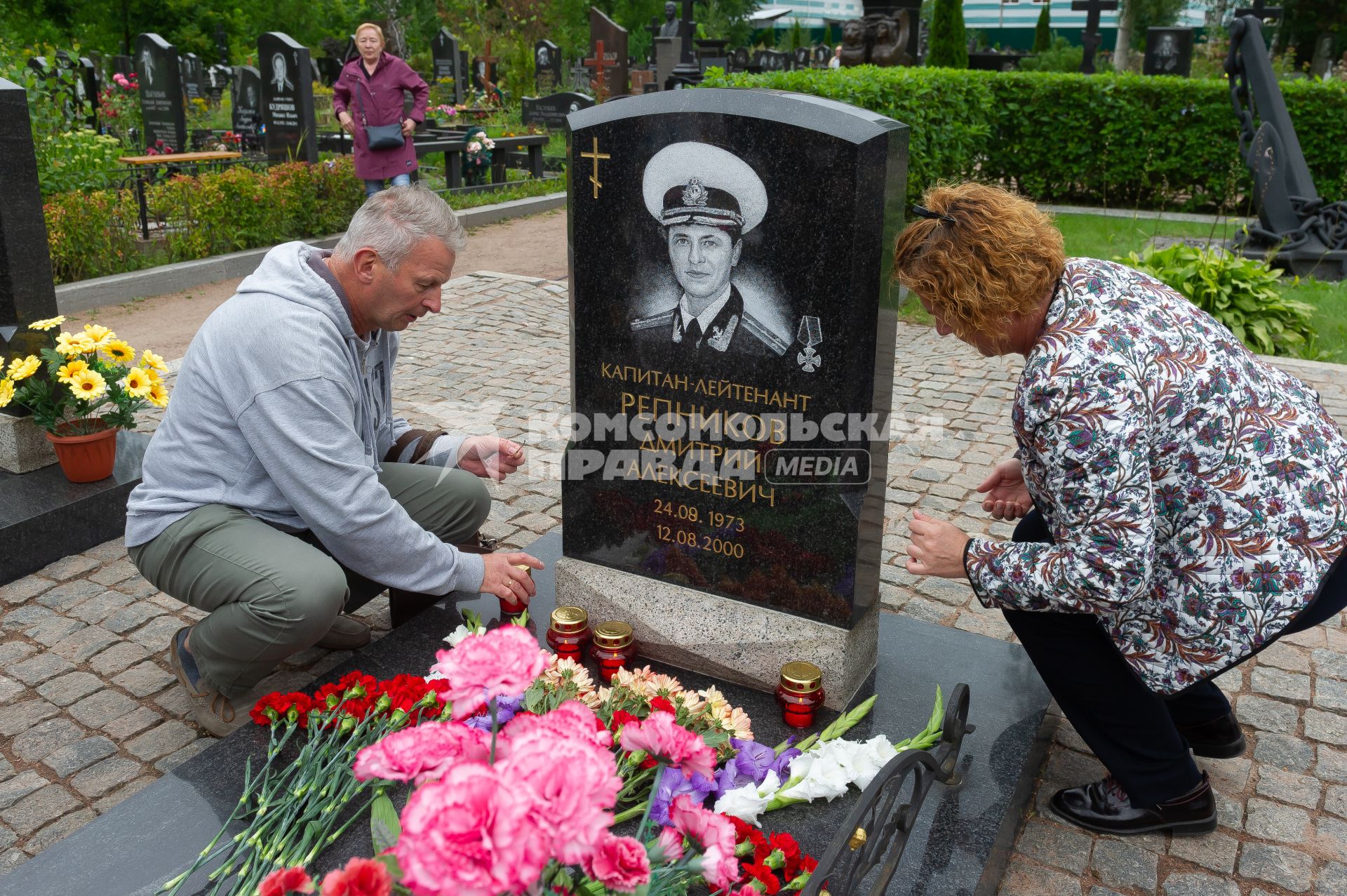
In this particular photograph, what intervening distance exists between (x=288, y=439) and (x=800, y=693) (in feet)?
4.94

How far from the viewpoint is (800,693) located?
9.11 ft

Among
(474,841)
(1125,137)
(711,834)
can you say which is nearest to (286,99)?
(1125,137)

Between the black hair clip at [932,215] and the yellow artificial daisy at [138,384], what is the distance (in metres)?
3.24

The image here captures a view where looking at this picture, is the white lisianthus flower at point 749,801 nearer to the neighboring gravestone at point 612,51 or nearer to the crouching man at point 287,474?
the crouching man at point 287,474

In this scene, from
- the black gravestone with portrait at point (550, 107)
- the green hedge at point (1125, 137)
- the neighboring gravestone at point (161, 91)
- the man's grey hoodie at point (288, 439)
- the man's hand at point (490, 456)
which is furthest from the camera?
the black gravestone with portrait at point (550, 107)

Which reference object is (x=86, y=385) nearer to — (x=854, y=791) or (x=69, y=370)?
(x=69, y=370)

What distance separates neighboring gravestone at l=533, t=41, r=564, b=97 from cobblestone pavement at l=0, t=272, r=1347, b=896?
20.9 metres

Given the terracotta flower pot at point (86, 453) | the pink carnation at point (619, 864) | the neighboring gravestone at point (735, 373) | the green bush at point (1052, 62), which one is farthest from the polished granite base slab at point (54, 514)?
the green bush at point (1052, 62)

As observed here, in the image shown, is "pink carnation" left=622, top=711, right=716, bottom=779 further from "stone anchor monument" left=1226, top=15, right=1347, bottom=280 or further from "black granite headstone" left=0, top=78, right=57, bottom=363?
"stone anchor monument" left=1226, top=15, right=1347, bottom=280

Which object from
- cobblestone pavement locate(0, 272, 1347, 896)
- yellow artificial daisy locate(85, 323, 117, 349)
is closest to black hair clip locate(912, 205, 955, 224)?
cobblestone pavement locate(0, 272, 1347, 896)

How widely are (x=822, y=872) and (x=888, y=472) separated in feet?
11.5

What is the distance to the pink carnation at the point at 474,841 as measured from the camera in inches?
42.3

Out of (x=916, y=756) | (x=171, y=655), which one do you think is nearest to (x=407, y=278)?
(x=171, y=655)

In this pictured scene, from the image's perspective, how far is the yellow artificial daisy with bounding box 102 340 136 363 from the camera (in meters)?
4.22
